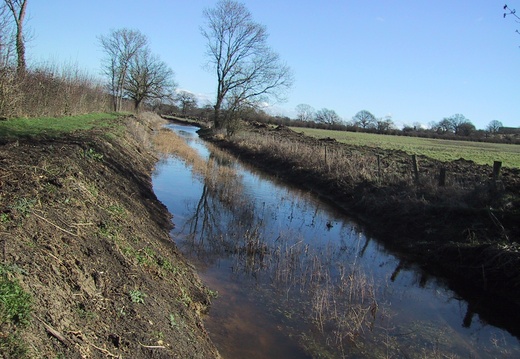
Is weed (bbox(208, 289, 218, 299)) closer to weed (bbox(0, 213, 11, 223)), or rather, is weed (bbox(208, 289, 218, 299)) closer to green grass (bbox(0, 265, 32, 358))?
weed (bbox(0, 213, 11, 223))

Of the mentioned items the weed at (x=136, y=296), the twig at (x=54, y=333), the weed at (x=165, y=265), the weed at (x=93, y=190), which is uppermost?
the weed at (x=93, y=190)

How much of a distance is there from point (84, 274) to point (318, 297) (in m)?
4.10

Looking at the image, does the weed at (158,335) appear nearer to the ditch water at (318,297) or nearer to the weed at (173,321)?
the weed at (173,321)

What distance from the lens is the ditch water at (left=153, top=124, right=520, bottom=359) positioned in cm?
597

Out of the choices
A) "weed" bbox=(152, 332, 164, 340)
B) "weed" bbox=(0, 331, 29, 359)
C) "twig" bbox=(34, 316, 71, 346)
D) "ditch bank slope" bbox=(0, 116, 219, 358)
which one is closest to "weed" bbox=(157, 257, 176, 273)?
"ditch bank slope" bbox=(0, 116, 219, 358)

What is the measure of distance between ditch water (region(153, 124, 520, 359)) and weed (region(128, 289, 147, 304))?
1.57m

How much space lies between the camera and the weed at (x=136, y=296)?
14.1 ft

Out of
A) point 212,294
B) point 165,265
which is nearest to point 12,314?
point 165,265

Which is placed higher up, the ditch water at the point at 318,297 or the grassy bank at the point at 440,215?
the grassy bank at the point at 440,215

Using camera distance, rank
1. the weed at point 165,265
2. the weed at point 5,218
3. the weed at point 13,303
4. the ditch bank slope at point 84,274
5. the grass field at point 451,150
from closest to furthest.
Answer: the weed at point 13,303
the ditch bank slope at point 84,274
the weed at point 5,218
the weed at point 165,265
the grass field at point 451,150

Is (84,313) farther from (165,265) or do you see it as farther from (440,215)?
(440,215)

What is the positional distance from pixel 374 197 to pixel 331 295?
8.37 m

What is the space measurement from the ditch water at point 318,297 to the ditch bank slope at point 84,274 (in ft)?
2.88

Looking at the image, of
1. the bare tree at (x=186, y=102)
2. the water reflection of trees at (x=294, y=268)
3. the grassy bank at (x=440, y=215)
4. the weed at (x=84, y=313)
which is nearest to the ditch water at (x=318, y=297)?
the water reflection of trees at (x=294, y=268)
